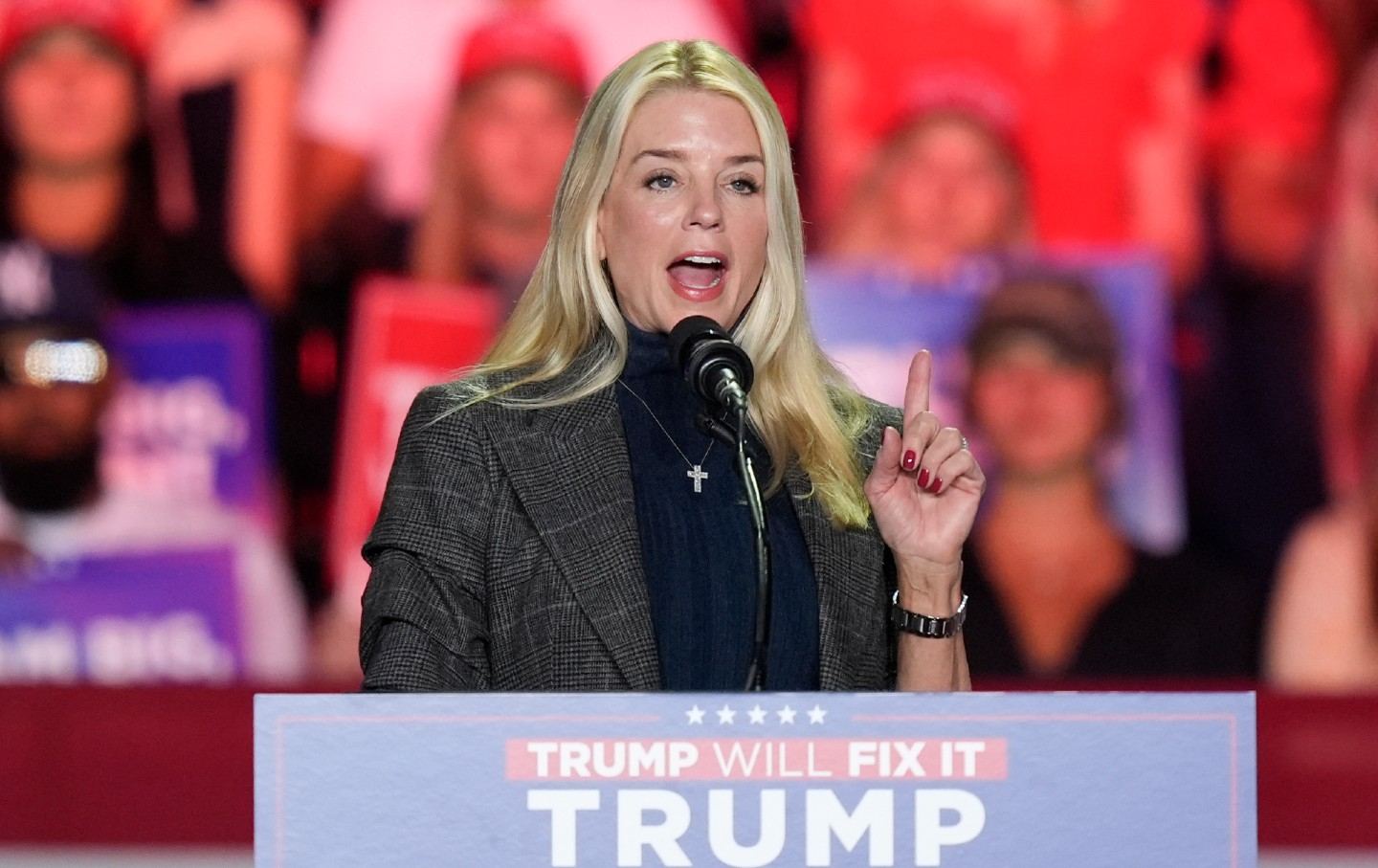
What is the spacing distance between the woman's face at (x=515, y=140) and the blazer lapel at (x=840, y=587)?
2791 millimetres

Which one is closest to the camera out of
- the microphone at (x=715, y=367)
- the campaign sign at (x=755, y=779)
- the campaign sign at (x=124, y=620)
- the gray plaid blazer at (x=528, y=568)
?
the campaign sign at (x=755, y=779)

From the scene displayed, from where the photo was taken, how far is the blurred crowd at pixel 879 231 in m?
4.41

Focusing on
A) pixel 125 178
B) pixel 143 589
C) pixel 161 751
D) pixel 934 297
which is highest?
pixel 125 178

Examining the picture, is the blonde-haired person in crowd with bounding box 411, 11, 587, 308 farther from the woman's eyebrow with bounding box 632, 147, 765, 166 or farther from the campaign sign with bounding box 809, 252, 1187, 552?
the woman's eyebrow with bounding box 632, 147, 765, 166

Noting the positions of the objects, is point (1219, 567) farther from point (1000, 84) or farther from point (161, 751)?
point (161, 751)

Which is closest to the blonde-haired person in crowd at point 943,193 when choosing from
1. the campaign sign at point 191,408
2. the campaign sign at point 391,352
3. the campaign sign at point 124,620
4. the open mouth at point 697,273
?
the campaign sign at point 391,352

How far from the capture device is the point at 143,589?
4.33m

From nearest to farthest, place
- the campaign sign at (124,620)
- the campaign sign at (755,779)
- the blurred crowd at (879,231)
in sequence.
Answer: the campaign sign at (755,779), the campaign sign at (124,620), the blurred crowd at (879,231)

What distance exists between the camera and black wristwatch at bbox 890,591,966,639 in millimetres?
1707

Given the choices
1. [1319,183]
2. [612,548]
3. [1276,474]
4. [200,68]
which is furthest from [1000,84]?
[612,548]

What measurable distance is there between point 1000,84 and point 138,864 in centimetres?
282

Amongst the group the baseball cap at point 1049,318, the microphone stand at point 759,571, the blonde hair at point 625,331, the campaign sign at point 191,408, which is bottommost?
the microphone stand at point 759,571

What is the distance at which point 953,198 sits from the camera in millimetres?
4465

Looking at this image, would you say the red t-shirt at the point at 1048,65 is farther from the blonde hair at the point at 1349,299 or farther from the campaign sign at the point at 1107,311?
the blonde hair at the point at 1349,299
